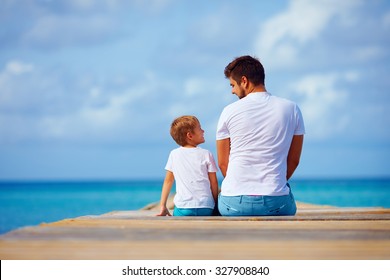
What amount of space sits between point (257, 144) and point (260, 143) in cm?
2

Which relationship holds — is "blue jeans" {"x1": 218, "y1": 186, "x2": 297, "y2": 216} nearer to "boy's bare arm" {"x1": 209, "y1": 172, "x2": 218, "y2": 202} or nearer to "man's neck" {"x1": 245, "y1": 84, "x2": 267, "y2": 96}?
"boy's bare arm" {"x1": 209, "y1": 172, "x2": 218, "y2": 202}

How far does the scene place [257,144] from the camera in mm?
3609

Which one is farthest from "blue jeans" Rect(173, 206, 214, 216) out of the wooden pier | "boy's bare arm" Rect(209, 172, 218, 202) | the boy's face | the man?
the wooden pier

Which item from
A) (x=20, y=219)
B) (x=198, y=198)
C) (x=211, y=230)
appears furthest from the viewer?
(x=20, y=219)

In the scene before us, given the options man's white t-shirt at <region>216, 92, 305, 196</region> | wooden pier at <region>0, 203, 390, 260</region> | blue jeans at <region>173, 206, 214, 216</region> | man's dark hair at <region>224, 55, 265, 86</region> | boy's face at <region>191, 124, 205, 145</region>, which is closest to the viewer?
wooden pier at <region>0, 203, 390, 260</region>

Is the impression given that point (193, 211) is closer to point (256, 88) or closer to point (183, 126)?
point (183, 126)

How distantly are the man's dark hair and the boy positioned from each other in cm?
47

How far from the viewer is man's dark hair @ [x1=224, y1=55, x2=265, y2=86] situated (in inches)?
146

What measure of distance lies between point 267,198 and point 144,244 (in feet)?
3.64
